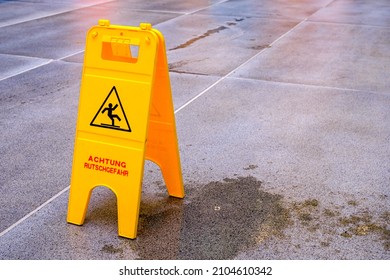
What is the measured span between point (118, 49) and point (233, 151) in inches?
65.1

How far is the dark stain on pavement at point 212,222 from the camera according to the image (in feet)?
12.2

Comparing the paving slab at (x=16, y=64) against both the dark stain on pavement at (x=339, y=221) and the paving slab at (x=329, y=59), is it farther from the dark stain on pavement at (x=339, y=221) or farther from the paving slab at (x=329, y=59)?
the dark stain on pavement at (x=339, y=221)

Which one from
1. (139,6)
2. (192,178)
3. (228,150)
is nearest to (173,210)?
(192,178)

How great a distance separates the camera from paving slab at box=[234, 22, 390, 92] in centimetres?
778

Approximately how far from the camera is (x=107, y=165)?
152 inches

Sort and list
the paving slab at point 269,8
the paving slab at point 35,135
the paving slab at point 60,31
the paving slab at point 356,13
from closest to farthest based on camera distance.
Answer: the paving slab at point 35,135 → the paving slab at point 60,31 → the paving slab at point 356,13 → the paving slab at point 269,8

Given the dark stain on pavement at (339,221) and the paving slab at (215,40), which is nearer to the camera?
the dark stain on pavement at (339,221)

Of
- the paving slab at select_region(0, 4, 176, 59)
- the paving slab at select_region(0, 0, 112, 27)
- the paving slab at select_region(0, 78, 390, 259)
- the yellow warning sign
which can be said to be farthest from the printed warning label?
the paving slab at select_region(0, 0, 112, 27)

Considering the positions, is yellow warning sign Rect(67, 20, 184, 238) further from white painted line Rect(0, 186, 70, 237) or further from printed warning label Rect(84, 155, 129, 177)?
white painted line Rect(0, 186, 70, 237)

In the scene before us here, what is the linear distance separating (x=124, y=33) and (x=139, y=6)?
10767mm

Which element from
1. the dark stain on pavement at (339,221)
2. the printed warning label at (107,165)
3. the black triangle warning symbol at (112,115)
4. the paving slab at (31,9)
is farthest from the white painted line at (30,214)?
the paving slab at (31,9)

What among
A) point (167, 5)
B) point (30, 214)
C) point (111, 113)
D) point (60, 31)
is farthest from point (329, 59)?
point (167, 5)

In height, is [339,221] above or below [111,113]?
below

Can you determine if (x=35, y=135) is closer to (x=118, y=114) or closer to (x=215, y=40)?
(x=118, y=114)
